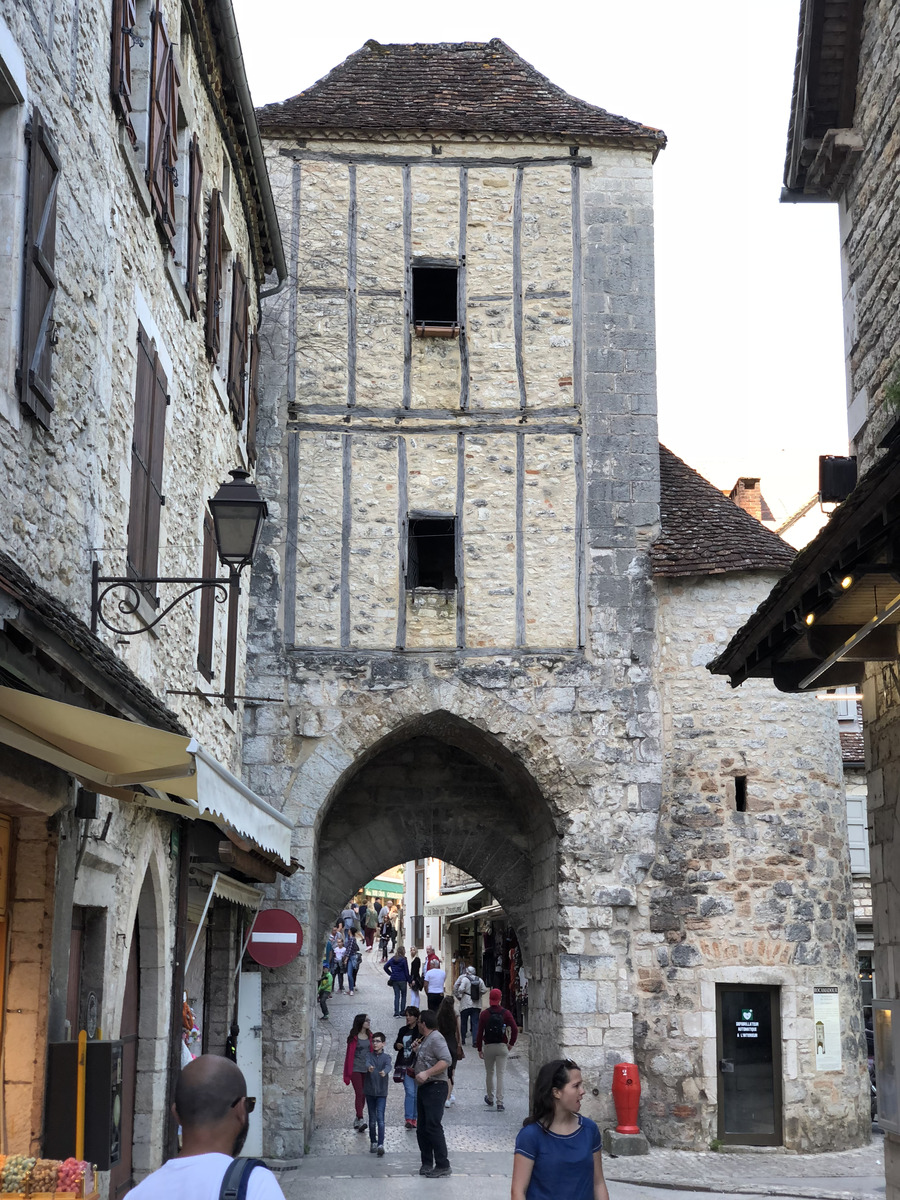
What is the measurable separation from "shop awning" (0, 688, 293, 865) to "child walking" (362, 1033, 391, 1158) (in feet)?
22.7

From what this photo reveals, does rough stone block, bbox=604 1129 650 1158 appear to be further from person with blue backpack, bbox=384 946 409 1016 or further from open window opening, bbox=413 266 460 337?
person with blue backpack, bbox=384 946 409 1016

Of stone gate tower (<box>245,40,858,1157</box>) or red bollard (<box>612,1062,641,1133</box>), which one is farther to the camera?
stone gate tower (<box>245,40,858,1157</box>)

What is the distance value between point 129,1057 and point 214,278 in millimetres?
5182

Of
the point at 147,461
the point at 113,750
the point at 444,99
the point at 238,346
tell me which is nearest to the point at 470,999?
the point at 238,346

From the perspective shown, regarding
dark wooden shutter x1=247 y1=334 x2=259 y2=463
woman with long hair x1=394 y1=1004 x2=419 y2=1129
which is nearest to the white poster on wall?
woman with long hair x1=394 y1=1004 x2=419 y2=1129

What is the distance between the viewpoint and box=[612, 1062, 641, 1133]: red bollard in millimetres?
12227

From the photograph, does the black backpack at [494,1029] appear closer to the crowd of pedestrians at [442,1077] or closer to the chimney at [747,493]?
the crowd of pedestrians at [442,1077]

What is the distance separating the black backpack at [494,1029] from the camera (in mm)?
14148

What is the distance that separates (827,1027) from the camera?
505 inches

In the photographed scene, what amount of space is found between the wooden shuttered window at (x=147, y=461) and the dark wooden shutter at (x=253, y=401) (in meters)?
4.34

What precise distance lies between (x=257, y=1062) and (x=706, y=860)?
13.9ft

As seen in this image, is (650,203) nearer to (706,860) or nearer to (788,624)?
(706,860)

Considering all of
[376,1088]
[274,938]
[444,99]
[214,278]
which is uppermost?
[444,99]

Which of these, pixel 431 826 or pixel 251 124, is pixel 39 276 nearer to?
pixel 251 124
